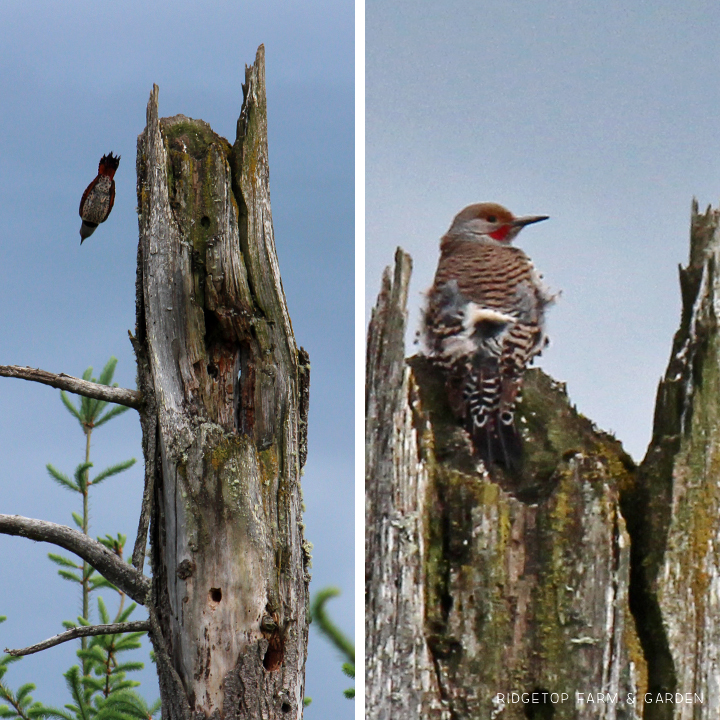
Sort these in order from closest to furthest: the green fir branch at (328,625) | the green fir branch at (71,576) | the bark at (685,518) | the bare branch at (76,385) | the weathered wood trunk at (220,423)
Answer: the weathered wood trunk at (220,423) → the bare branch at (76,385) → the bark at (685,518) → the green fir branch at (328,625) → the green fir branch at (71,576)

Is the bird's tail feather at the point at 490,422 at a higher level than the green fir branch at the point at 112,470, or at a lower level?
lower

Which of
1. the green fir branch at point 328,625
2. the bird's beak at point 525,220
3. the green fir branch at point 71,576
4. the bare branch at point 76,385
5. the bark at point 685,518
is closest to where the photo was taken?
the bare branch at point 76,385

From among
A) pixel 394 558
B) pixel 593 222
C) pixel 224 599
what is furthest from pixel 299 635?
pixel 593 222

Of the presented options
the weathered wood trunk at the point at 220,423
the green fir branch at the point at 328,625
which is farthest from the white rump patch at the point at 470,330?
the green fir branch at the point at 328,625

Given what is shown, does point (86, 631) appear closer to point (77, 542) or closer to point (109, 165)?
point (77, 542)

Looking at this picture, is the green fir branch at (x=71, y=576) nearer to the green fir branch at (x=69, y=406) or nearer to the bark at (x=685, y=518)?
the green fir branch at (x=69, y=406)

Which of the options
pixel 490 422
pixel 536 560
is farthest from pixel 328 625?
A: pixel 490 422
